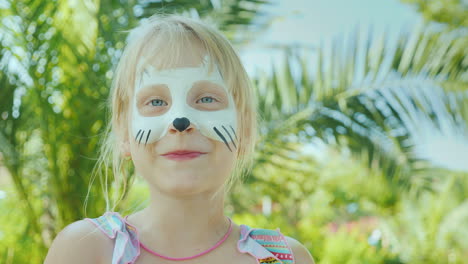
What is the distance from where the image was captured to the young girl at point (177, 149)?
109cm

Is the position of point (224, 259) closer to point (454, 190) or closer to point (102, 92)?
point (102, 92)

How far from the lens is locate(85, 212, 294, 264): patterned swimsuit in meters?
1.11

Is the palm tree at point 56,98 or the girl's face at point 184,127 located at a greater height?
the girl's face at point 184,127

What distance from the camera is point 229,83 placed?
3.84 ft

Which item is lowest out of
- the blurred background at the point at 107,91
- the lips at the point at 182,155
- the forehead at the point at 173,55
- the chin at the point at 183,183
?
the blurred background at the point at 107,91

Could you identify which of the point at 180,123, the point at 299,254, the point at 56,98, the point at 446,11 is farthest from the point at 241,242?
the point at 446,11

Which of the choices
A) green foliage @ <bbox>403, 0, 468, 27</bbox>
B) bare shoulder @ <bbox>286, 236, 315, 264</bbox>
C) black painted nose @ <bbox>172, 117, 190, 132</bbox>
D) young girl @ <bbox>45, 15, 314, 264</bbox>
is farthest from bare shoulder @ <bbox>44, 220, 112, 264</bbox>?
green foliage @ <bbox>403, 0, 468, 27</bbox>

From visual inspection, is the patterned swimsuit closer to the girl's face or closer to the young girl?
the young girl

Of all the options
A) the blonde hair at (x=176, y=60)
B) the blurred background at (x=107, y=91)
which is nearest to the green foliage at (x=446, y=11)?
the blurred background at (x=107, y=91)

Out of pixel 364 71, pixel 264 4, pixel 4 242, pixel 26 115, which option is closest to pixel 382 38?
pixel 364 71

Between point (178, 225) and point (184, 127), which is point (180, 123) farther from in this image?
point (178, 225)

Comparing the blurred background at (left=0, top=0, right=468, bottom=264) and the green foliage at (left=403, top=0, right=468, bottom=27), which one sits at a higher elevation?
the blurred background at (left=0, top=0, right=468, bottom=264)

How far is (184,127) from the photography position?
106 cm

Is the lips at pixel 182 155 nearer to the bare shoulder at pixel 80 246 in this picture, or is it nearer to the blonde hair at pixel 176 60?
the blonde hair at pixel 176 60
